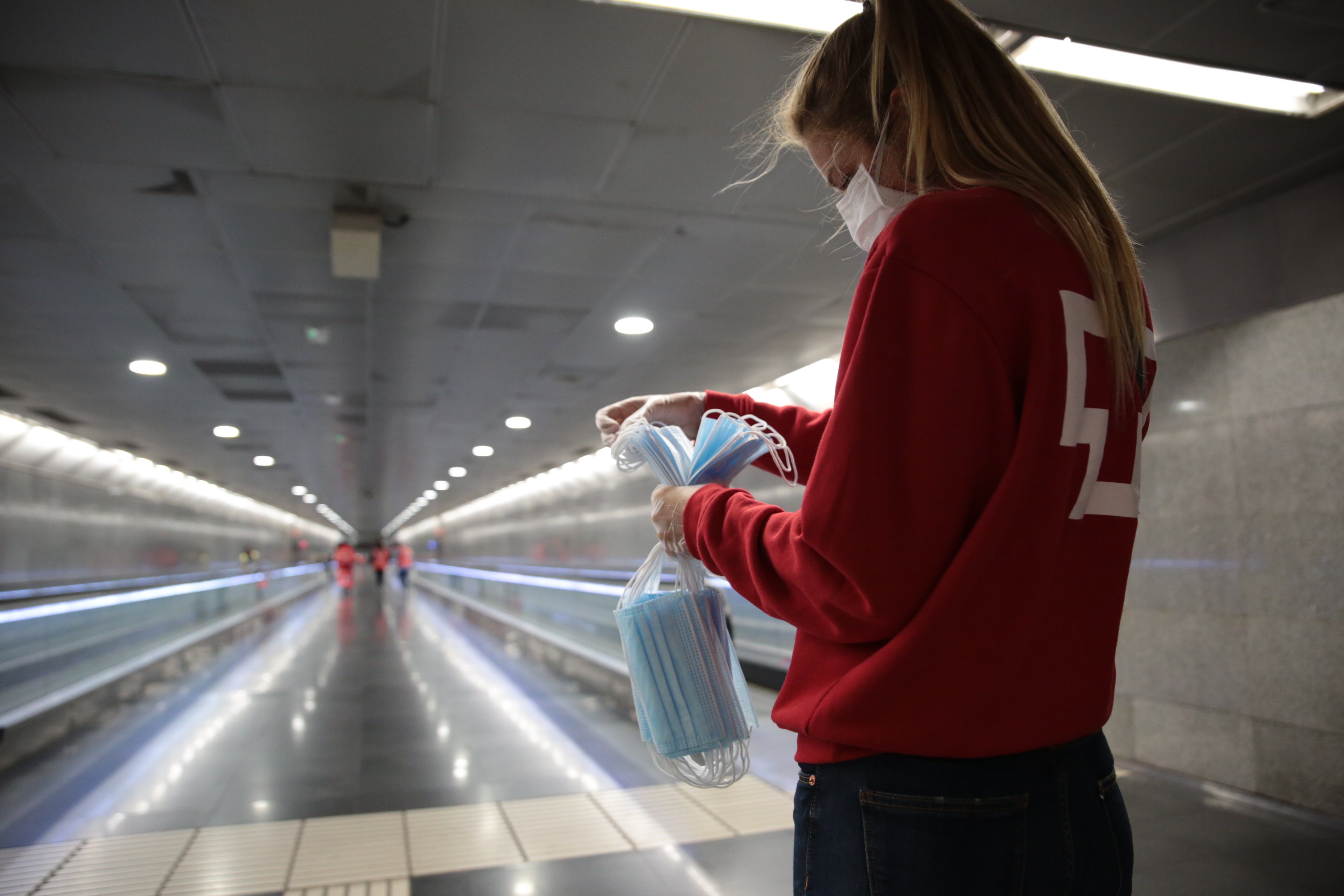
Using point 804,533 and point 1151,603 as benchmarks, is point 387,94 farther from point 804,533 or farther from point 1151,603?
point 1151,603

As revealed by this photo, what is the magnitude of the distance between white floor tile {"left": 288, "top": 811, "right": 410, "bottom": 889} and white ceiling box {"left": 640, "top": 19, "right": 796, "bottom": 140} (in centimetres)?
381

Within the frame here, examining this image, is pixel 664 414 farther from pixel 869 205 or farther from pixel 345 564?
pixel 345 564

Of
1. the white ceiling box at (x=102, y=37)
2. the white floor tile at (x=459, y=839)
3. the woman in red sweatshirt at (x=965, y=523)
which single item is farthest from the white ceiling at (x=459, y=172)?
the white floor tile at (x=459, y=839)

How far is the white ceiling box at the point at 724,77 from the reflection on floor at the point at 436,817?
360 cm

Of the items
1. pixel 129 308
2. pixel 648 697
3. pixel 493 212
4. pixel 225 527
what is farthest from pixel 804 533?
pixel 225 527

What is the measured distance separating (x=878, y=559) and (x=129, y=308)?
27.2 ft

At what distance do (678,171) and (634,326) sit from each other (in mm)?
3364

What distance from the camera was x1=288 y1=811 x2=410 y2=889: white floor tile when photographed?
12.1 feet

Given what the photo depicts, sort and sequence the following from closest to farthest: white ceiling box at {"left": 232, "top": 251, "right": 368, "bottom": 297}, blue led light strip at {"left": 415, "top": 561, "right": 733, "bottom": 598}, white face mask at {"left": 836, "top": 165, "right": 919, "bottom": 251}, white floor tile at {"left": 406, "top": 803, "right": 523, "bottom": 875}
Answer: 1. white face mask at {"left": 836, "top": 165, "right": 919, "bottom": 251}
2. white floor tile at {"left": 406, "top": 803, "right": 523, "bottom": 875}
3. white ceiling box at {"left": 232, "top": 251, "right": 368, "bottom": 297}
4. blue led light strip at {"left": 415, "top": 561, "right": 733, "bottom": 598}

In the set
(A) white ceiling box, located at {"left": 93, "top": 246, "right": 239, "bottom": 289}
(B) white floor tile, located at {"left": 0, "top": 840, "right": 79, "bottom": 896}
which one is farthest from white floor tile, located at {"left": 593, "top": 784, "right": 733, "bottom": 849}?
(A) white ceiling box, located at {"left": 93, "top": 246, "right": 239, "bottom": 289}

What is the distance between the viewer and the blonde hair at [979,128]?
3.05 ft

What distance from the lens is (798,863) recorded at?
964 millimetres

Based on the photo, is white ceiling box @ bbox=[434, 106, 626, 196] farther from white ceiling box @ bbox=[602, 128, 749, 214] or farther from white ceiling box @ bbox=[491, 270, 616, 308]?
white ceiling box @ bbox=[491, 270, 616, 308]

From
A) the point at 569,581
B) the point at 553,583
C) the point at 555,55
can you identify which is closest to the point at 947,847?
the point at 555,55
